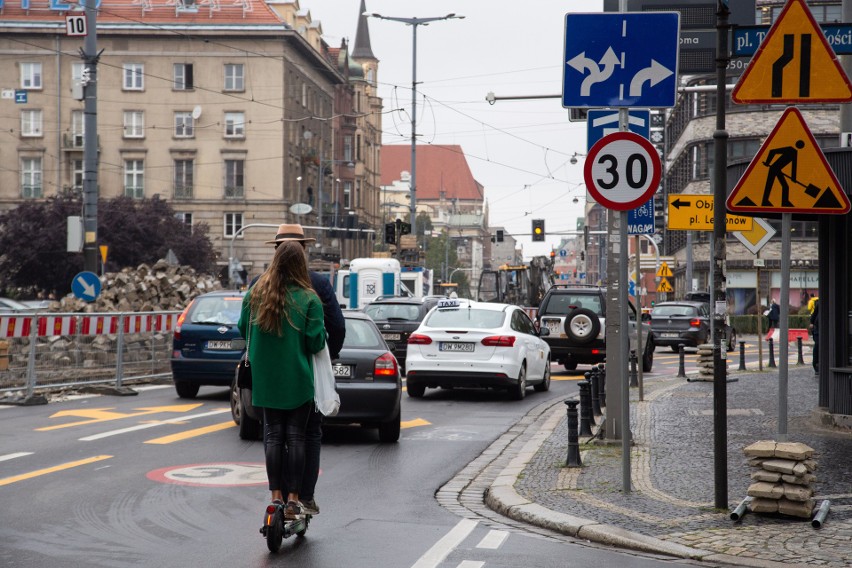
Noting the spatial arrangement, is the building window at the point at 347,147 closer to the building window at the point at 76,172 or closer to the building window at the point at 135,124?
the building window at the point at 135,124

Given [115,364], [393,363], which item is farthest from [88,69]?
[393,363]

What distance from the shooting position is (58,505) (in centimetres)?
909

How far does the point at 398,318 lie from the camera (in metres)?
27.3

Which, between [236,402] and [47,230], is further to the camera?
[47,230]

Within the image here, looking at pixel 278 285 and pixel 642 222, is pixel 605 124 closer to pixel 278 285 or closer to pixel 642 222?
pixel 642 222

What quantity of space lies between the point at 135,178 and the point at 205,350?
211ft

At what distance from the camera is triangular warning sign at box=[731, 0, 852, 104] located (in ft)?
27.2

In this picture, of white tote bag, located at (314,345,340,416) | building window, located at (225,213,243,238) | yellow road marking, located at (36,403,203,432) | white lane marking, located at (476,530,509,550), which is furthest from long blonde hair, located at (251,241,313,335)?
building window, located at (225,213,243,238)

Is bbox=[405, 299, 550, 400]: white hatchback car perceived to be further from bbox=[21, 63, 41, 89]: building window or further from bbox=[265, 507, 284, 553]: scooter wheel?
bbox=[21, 63, 41, 89]: building window

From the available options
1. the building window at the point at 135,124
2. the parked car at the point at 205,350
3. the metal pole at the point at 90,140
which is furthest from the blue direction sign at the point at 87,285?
the building window at the point at 135,124

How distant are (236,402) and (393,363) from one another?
208cm

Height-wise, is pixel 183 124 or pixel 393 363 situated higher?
pixel 183 124

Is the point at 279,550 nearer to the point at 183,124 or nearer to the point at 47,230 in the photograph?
the point at 47,230

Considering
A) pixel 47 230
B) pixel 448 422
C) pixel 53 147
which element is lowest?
pixel 448 422
